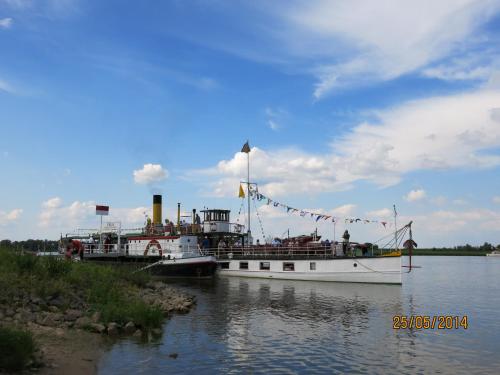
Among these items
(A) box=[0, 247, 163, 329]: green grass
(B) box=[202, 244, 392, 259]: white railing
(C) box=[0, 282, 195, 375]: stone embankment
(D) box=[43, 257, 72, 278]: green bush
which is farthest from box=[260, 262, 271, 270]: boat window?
(C) box=[0, 282, 195, 375]: stone embankment

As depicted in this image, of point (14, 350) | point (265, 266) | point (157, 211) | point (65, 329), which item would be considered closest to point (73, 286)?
point (65, 329)

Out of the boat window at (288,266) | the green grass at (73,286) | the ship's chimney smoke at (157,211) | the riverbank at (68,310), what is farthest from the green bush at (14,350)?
the ship's chimney smoke at (157,211)

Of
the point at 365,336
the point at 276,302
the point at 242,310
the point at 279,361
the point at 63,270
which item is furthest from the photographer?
the point at 276,302

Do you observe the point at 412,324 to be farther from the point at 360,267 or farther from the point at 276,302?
the point at 360,267

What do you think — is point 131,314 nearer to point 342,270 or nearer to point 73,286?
point 73,286

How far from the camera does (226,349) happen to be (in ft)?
50.4

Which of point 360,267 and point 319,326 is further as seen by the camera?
point 360,267

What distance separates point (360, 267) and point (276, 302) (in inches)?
522

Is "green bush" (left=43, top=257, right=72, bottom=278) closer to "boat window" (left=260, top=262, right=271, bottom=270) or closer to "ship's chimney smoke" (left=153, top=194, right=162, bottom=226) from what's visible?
"boat window" (left=260, top=262, right=271, bottom=270)

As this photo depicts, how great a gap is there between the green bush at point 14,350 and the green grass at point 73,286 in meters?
5.91

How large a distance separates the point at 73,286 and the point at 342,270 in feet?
79.9

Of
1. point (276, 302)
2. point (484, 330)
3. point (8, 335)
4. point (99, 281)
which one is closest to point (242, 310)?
point (276, 302)

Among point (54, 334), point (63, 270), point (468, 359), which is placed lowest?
point (468, 359)
